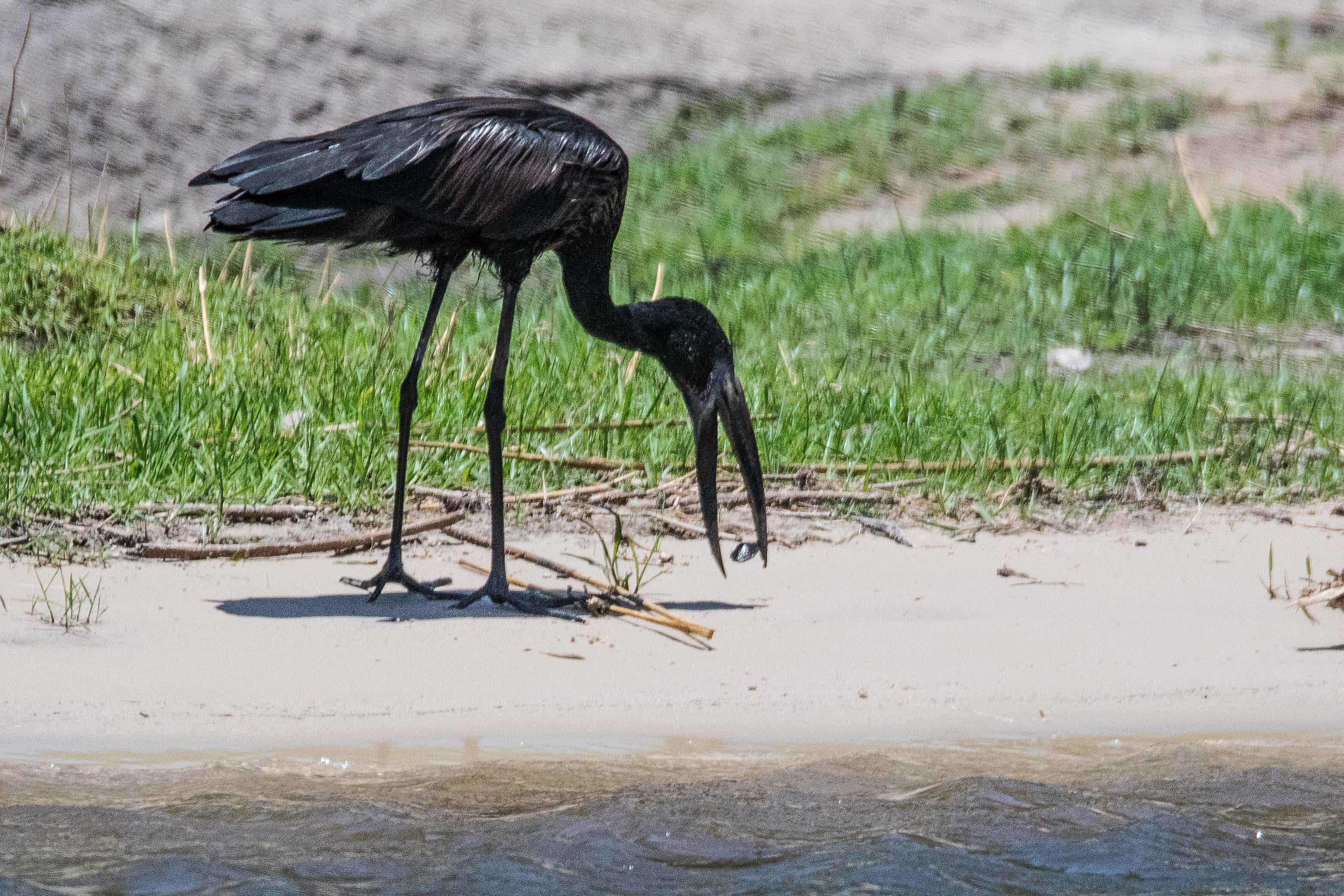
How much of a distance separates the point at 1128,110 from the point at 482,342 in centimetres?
540

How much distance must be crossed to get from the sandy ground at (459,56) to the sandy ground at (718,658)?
19.6 ft

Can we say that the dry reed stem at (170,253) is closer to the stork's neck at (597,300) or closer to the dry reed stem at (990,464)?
the stork's neck at (597,300)

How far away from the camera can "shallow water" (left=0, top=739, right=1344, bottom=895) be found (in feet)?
8.52

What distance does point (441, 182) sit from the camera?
4.16m

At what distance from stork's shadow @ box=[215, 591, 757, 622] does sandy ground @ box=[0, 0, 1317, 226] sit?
577 cm

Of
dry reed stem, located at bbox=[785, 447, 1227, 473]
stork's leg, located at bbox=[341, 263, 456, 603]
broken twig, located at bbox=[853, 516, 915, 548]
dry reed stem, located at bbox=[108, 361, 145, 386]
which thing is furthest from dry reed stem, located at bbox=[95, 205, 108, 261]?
broken twig, located at bbox=[853, 516, 915, 548]

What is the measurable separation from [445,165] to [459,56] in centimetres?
662

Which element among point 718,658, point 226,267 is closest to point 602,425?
point 718,658

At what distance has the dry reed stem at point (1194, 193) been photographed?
877cm

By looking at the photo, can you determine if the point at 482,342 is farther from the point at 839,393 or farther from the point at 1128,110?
the point at 1128,110

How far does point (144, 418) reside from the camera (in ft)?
16.5

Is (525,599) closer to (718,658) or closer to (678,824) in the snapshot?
(718,658)

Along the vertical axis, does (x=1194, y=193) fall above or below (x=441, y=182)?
above

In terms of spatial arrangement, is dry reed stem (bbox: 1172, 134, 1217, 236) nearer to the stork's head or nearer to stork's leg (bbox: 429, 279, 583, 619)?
the stork's head
